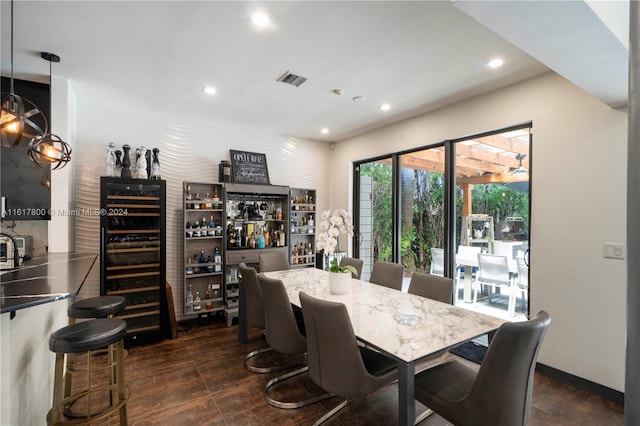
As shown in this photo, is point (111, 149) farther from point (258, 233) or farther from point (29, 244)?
point (258, 233)

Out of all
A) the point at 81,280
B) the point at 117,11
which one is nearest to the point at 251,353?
the point at 81,280

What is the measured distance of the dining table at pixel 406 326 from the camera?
1.51m

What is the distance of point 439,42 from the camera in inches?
94.6

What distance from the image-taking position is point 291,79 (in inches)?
121

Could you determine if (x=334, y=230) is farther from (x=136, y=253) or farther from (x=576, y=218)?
(x=136, y=253)

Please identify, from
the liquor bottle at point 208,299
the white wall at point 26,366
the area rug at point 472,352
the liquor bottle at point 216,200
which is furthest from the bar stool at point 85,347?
the area rug at point 472,352

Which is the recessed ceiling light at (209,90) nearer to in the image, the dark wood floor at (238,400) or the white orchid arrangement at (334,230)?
the white orchid arrangement at (334,230)

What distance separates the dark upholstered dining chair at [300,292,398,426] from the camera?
1.72 metres

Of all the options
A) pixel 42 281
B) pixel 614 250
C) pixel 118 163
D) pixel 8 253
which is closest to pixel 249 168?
pixel 118 163

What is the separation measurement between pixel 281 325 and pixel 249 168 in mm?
2844

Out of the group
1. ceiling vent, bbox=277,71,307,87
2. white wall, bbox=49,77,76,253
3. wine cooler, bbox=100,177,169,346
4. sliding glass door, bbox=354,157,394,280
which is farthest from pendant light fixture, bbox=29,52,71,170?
sliding glass door, bbox=354,157,394,280

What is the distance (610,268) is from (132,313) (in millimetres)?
4626

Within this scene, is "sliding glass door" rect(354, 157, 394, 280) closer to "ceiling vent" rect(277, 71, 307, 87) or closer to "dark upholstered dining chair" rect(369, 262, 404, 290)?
"dark upholstered dining chair" rect(369, 262, 404, 290)

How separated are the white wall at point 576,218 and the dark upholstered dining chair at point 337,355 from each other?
1.92m
